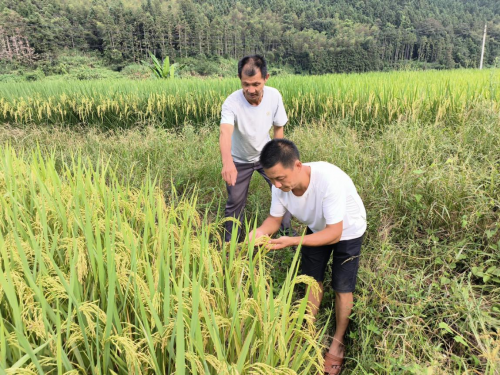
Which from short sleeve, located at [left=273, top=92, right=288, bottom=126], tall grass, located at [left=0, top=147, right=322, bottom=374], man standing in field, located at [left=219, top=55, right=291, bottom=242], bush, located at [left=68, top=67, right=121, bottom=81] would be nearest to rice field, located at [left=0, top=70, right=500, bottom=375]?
tall grass, located at [left=0, top=147, right=322, bottom=374]

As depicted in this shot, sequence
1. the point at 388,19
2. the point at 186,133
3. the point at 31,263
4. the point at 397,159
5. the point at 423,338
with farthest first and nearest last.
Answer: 1. the point at 388,19
2. the point at 186,133
3. the point at 397,159
4. the point at 423,338
5. the point at 31,263

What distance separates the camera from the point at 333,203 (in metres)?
1.74

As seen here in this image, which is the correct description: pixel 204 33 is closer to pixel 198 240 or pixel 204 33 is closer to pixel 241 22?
pixel 241 22

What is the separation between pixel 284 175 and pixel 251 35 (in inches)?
2081

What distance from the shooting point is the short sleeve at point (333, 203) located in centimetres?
174

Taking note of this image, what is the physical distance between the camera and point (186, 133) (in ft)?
17.1

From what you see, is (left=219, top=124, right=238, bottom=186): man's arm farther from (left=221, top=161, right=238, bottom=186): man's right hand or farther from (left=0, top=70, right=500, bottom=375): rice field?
(left=0, top=70, right=500, bottom=375): rice field

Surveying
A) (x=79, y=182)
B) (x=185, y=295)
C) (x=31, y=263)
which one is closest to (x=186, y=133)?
(x=79, y=182)

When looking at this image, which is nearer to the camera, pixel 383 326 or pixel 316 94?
pixel 383 326

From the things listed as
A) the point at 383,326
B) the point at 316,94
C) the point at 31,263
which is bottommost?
the point at 383,326

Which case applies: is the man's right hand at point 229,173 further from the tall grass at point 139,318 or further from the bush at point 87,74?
the bush at point 87,74

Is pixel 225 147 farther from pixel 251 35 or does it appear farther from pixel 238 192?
pixel 251 35

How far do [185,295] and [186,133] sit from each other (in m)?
4.28

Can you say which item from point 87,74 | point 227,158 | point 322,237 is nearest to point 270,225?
point 322,237
